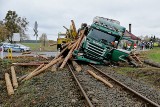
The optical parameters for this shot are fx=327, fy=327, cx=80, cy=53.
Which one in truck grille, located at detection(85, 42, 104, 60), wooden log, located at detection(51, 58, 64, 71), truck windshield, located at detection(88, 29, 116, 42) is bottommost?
wooden log, located at detection(51, 58, 64, 71)

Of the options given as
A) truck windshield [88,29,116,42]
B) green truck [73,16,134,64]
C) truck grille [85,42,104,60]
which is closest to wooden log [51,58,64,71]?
green truck [73,16,134,64]

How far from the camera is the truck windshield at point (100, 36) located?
22.3 meters

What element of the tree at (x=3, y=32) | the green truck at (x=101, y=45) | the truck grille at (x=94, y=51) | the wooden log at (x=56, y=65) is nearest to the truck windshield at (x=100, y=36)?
the green truck at (x=101, y=45)

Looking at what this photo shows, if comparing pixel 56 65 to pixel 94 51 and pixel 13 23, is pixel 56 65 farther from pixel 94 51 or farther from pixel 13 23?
pixel 13 23

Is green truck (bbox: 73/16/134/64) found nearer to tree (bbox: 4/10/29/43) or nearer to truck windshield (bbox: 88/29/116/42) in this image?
truck windshield (bbox: 88/29/116/42)

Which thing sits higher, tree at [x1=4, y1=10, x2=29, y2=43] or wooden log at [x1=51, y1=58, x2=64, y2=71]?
tree at [x1=4, y1=10, x2=29, y2=43]

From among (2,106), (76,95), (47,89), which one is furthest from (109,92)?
(2,106)

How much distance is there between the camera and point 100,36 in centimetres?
2233

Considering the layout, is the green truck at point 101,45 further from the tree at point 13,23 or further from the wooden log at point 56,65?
the tree at point 13,23

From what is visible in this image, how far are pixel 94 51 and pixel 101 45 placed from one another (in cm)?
66

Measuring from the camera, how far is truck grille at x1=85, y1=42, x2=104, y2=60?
22016mm

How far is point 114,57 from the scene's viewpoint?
22.5 metres

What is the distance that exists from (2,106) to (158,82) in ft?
24.3

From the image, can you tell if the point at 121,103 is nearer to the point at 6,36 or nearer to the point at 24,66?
the point at 24,66
